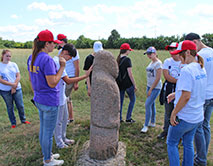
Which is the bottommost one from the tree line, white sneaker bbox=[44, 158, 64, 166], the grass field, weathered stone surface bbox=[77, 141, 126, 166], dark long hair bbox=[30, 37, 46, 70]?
the grass field

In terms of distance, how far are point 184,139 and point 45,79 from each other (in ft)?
7.35

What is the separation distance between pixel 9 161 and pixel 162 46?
95.3ft

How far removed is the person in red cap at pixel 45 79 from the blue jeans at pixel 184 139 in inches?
71.2

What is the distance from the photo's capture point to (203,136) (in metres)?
3.07

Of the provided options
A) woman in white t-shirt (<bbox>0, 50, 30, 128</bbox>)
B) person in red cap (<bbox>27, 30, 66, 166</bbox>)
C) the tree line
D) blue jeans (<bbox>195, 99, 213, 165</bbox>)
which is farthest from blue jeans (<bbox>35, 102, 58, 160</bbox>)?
the tree line

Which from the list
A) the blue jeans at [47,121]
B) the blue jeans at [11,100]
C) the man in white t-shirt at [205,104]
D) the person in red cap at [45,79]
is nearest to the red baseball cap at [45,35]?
the person in red cap at [45,79]

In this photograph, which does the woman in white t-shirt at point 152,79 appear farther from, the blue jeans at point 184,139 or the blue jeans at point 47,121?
the blue jeans at point 47,121

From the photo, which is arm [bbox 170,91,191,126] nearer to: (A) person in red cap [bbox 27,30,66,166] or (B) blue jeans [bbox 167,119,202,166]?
(B) blue jeans [bbox 167,119,202,166]

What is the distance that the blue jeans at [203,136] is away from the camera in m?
3.07

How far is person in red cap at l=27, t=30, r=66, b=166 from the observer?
2656 millimetres

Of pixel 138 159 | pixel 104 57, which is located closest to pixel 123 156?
pixel 138 159

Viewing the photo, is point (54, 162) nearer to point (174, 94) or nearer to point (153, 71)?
point (174, 94)

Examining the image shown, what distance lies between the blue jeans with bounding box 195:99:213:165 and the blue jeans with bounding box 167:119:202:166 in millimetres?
468

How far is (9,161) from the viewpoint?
137 inches
